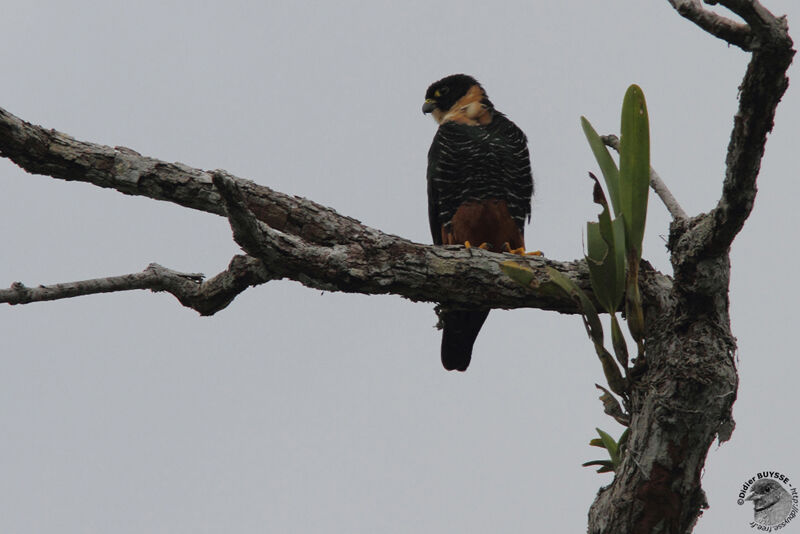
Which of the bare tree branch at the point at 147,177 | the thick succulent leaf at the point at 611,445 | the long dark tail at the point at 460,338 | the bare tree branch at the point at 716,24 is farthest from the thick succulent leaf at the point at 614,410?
the long dark tail at the point at 460,338

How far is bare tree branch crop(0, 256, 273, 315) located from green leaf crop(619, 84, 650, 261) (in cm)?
139

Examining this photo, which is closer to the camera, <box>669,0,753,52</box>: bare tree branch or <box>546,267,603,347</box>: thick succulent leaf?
<box>669,0,753,52</box>: bare tree branch

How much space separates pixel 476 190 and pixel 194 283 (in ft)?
7.99

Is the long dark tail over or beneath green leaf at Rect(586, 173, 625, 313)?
over

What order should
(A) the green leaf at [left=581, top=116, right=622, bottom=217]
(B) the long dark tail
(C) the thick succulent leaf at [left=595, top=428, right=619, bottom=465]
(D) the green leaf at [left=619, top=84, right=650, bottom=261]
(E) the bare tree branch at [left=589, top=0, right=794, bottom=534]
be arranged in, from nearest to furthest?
(E) the bare tree branch at [left=589, top=0, right=794, bottom=534] → (D) the green leaf at [left=619, top=84, right=650, bottom=261] → (A) the green leaf at [left=581, top=116, right=622, bottom=217] → (C) the thick succulent leaf at [left=595, top=428, right=619, bottom=465] → (B) the long dark tail

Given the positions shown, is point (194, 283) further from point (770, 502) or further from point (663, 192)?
point (770, 502)

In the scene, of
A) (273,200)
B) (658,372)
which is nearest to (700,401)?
(658,372)

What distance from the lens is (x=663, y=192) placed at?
3375 millimetres

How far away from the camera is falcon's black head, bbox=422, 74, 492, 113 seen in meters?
6.37

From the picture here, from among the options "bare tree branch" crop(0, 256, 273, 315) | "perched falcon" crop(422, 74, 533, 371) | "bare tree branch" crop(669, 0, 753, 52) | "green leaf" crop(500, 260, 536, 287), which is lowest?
"bare tree branch" crop(0, 256, 273, 315)

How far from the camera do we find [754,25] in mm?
2086

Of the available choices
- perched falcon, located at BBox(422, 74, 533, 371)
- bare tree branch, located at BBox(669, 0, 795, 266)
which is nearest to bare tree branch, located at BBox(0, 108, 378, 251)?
bare tree branch, located at BBox(669, 0, 795, 266)

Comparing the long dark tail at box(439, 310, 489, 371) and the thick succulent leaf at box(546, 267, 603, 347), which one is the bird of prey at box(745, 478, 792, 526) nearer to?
the thick succulent leaf at box(546, 267, 603, 347)

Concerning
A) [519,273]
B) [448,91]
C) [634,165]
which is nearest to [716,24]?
[634,165]
